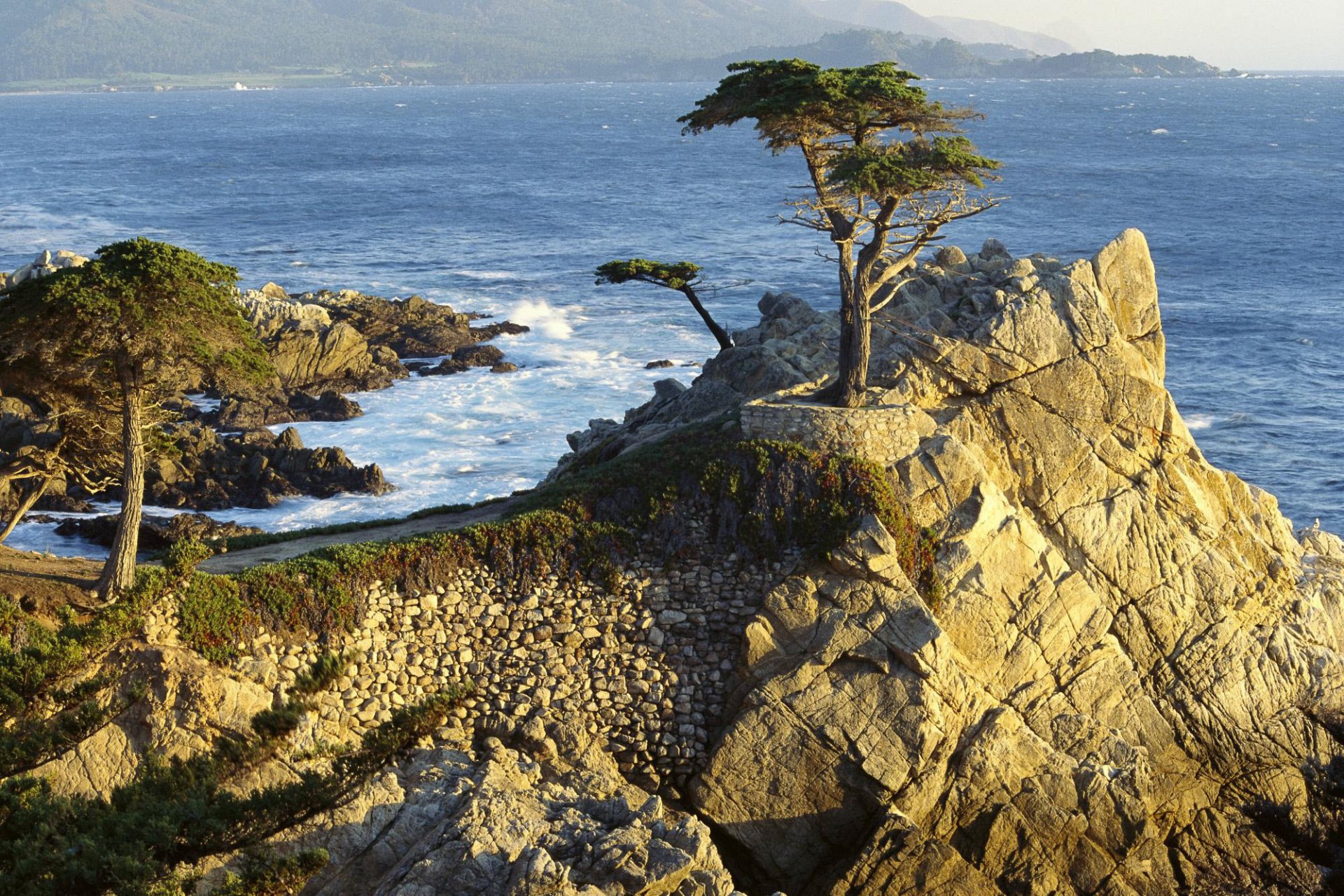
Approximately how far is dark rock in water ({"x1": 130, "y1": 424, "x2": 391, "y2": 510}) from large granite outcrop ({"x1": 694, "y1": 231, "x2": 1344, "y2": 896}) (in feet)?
63.9

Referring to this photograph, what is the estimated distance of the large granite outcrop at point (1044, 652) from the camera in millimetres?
21656

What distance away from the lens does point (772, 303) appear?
33.1 m

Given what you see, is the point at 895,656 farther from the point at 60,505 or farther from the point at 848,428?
the point at 60,505

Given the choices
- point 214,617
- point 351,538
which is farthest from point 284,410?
point 214,617

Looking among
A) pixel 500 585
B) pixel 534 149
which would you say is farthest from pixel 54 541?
pixel 534 149

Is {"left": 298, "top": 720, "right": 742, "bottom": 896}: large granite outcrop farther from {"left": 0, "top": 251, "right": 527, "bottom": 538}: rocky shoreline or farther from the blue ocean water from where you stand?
the blue ocean water

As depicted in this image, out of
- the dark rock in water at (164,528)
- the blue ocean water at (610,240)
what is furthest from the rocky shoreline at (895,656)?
the blue ocean water at (610,240)

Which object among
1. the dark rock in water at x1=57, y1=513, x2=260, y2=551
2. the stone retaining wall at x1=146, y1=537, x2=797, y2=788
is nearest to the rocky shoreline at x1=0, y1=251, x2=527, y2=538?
the dark rock in water at x1=57, y1=513, x2=260, y2=551

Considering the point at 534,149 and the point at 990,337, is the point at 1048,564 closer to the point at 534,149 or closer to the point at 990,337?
the point at 990,337

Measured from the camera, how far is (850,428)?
960 inches

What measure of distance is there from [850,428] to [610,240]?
62.9 metres

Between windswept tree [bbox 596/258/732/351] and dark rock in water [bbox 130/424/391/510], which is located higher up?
windswept tree [bbox 596/258/732/351]

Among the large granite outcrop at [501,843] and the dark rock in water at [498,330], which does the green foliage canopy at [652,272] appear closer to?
the large granite outcrop at [501,843]

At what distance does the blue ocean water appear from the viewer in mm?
45781
